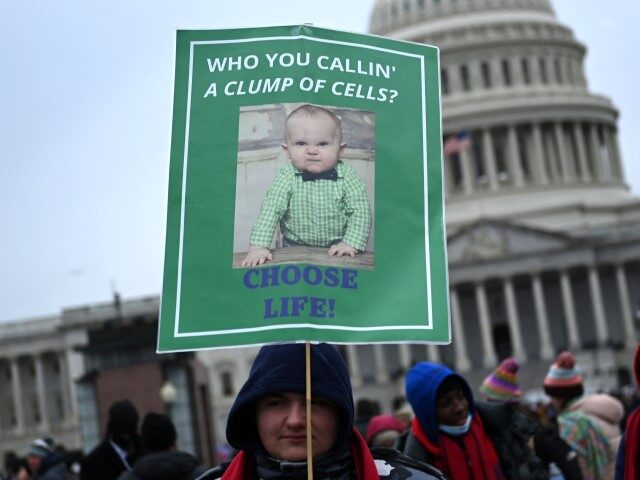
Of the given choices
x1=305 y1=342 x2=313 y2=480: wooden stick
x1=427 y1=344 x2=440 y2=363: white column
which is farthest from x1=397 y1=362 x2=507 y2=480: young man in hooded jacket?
x1=427 y1=344 x2=440 y2=363: white column

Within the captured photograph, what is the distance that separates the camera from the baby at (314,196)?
5.69 metres

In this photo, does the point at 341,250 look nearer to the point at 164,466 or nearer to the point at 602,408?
the point at 164,466

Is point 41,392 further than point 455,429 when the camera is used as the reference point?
Yes

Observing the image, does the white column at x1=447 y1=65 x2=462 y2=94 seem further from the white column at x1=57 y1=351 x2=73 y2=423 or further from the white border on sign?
the white border on sign

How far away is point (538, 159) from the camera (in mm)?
99812

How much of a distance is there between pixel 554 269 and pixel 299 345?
8108 centimetres

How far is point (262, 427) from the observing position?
549cm

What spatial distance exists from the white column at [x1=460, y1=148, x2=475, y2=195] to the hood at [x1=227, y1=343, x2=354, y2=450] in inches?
3681

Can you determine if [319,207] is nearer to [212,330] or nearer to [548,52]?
[212,330]

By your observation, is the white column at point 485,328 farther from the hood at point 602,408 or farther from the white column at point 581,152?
the hood at point 602,408

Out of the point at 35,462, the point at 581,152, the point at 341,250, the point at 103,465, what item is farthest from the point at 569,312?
the point at 341,250

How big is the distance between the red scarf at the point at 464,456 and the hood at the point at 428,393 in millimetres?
59

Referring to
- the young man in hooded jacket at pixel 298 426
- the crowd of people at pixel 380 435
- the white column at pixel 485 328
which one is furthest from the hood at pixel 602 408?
the white column at pixel 485 328

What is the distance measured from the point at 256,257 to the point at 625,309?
80.5 meters
